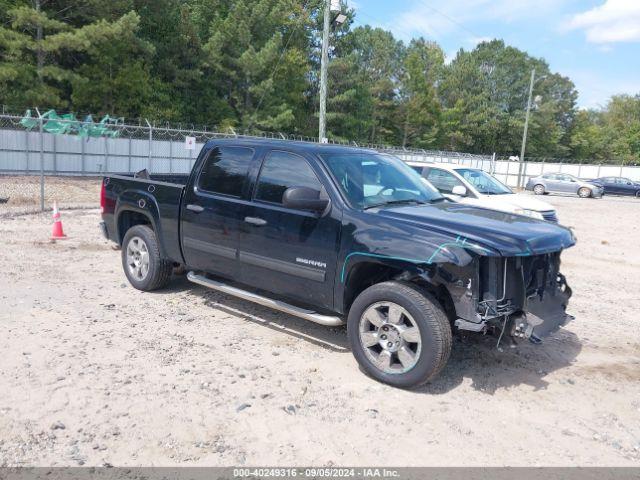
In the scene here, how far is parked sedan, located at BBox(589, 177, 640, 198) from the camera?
38.8m

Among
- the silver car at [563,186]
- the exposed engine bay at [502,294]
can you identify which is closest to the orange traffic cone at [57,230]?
the exposed engine bay at [502,294]

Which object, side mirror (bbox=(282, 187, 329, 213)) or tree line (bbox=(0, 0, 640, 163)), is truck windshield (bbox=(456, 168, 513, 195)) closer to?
side mirror (bbox=(282, 187, 329, 213))

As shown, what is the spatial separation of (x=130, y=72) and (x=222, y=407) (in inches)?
1403

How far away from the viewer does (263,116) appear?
44531mm

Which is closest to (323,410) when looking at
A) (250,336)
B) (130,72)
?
(250,336)

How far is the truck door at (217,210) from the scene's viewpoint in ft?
18.1

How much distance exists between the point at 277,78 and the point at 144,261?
144 ft

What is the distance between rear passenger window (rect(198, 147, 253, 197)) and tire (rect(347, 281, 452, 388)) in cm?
191

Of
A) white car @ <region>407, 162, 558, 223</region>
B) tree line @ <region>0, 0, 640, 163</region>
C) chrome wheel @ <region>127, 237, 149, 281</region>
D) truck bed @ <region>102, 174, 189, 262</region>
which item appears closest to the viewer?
truck bed @ <region>102, 174, 189, 262</region>

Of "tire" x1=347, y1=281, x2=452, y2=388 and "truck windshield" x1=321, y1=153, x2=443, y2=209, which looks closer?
"tire" x1=347, y1=281, x2=452, y2=388

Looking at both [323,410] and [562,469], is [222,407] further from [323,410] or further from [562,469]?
[562,469]

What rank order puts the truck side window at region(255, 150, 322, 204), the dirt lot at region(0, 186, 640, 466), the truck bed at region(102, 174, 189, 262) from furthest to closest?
the truck bed at region(102, 174, 189, 262) < the truck side window at region(255, 150, 322, 204) < the dirt lot at region(0, 186, 640, 466)

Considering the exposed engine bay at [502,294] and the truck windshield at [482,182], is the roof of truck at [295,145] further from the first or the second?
the truck windshield at [482,182]

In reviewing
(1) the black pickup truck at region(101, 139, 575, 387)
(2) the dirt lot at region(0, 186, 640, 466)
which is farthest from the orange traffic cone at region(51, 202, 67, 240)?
(1) the black pickup truck at region(101, 139, 575, 387)
